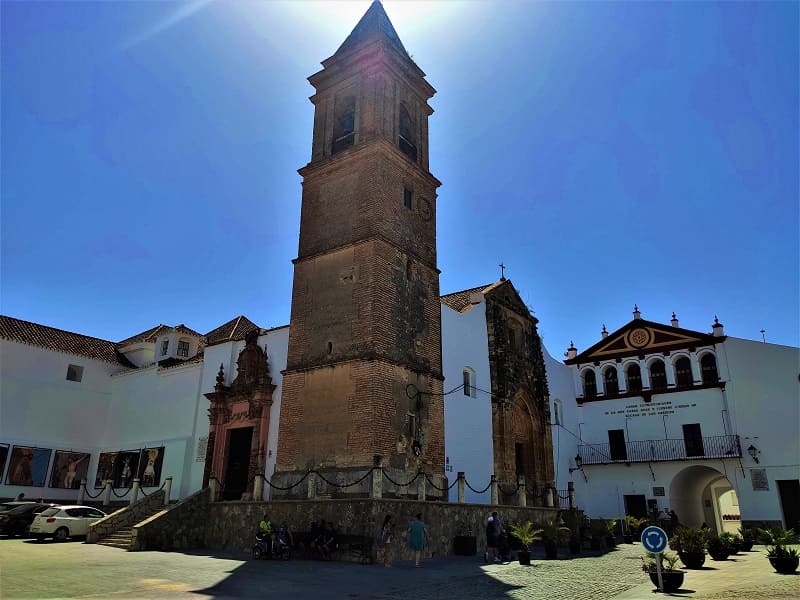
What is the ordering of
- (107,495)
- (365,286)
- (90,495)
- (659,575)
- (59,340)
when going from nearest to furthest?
(659,575) → (365,286) → (107,495) → (90,495) → (59,340)

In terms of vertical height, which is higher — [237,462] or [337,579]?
[237,462]

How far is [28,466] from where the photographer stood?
2570 cm

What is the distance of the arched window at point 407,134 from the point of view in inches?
889

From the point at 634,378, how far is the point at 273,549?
2245cm

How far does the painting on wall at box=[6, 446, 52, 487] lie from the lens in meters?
25.1

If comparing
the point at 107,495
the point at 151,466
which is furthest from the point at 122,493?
the point at 151,466

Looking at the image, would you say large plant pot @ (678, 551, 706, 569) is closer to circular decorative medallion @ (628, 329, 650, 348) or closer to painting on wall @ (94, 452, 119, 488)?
circular decorative medallion @ (628, 329, 650, 348)

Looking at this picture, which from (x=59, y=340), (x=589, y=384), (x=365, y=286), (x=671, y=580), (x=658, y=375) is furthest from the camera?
(x=589, y=384)

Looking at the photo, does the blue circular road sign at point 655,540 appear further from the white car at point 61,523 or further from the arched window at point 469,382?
the white car at point 61,523

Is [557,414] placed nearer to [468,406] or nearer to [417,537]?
[468,406]

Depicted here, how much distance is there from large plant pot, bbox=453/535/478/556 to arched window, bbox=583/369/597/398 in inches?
683

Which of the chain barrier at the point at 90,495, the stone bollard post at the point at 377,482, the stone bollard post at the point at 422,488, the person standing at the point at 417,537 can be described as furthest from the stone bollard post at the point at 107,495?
the person standing at the point at 417,537

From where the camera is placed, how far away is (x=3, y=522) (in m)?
19.6

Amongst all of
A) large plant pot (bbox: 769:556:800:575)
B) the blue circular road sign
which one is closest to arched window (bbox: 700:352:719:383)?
large plant pot (bbox: 769:556:800:575)
